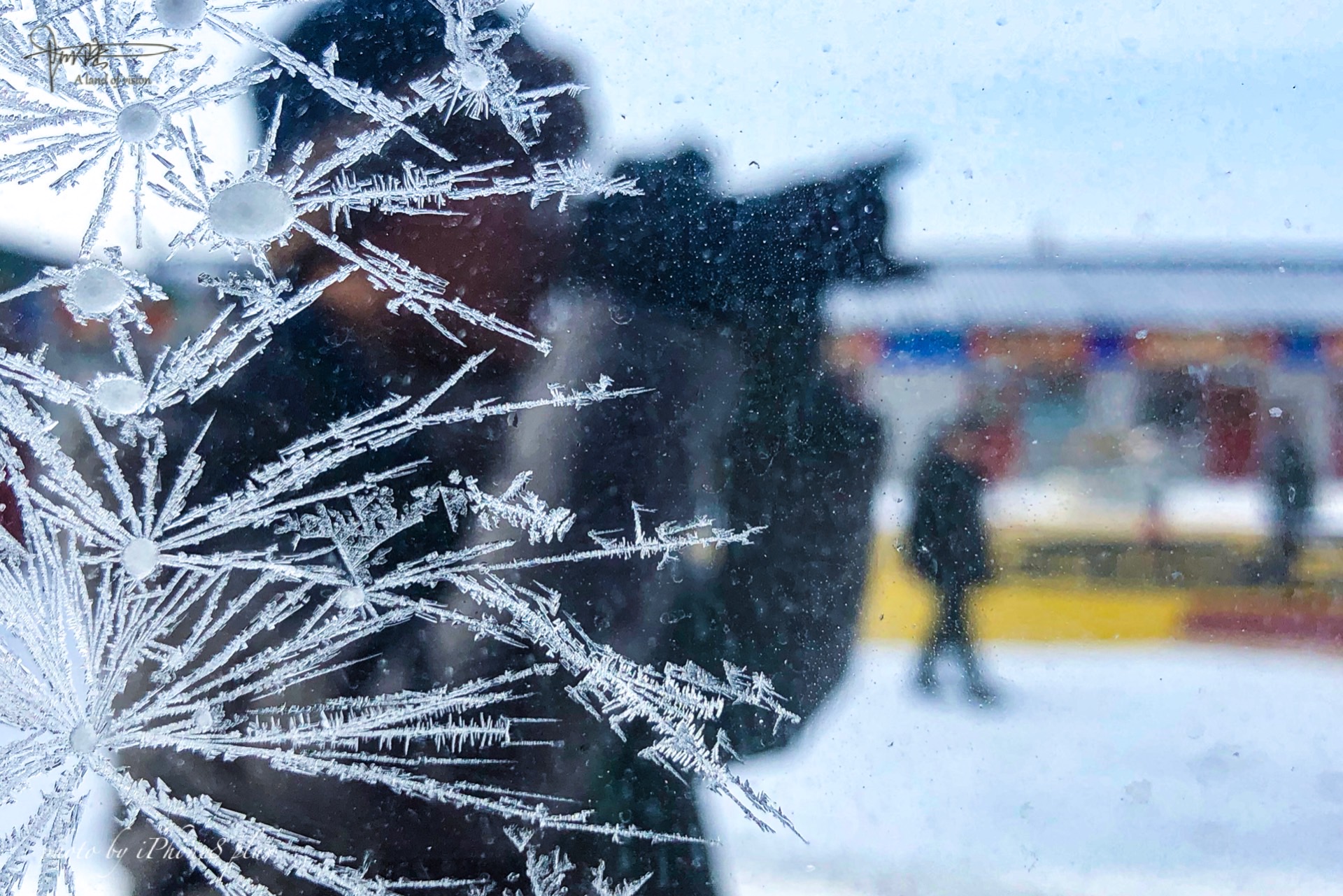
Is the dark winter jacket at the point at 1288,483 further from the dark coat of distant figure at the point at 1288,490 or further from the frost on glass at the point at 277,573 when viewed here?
the frost on glass at the point at 277,573

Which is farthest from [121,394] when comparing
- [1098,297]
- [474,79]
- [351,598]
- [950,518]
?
[1098,297]

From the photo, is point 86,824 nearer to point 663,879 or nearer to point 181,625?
point 181,625

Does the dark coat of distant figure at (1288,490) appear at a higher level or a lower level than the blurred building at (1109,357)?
lower

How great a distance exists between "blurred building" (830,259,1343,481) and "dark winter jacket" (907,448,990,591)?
0.07 ft

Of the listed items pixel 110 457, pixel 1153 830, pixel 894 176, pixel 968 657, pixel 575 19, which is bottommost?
pixel 1153 830

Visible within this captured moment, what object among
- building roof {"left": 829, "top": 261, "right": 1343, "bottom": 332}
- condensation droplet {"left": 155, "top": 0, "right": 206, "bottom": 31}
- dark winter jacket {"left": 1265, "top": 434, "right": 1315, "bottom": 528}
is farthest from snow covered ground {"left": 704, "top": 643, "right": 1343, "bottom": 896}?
condensation droplet {"left": 155, "top": 0, "right": 206, "bottom": 31}

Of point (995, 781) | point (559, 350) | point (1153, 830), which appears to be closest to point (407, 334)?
point (559, 350)

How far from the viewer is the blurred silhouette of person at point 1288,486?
72cm

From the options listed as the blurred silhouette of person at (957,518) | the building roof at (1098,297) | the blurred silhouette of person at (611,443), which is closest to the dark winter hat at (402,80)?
the blurred silhouette of person at (611,443)

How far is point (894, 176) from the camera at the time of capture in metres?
0.74

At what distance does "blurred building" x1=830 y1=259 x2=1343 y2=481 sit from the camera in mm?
724

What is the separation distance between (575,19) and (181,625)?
55cm

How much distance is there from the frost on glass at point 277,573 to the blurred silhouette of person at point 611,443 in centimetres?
1

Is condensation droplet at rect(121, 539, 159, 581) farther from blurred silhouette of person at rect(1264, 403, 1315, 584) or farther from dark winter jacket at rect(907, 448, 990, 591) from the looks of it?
blurred silhouette of person at rect(1264, 403, 1315, 584)
